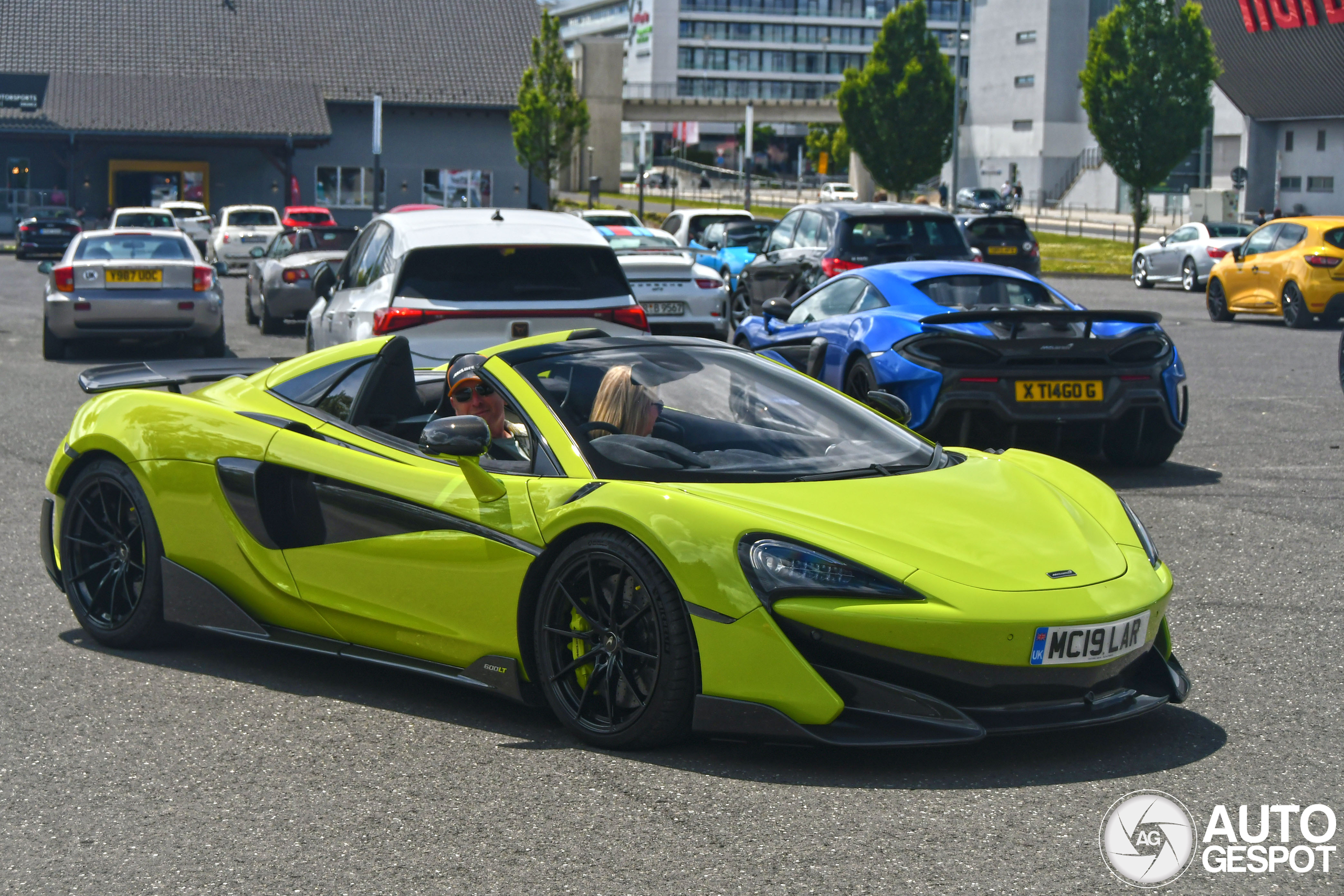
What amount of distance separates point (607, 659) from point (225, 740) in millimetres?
1239

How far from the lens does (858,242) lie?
1812cm

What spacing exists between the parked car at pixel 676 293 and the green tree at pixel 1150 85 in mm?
29442

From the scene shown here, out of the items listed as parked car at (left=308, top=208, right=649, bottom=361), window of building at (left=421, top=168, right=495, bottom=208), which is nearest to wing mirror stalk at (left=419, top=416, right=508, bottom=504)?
parked car at (left=308, top=208, right=649, bottom=361)

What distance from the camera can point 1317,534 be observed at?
322 inches

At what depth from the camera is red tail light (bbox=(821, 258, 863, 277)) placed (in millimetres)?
17906

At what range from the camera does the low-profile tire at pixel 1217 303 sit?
2402 cm

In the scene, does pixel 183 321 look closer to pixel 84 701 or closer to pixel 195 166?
pixel 84 701

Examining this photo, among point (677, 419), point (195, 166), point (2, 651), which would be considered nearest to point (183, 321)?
point (2, 651)

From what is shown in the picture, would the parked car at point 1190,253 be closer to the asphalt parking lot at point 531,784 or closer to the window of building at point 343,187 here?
the asphalt parking lot at point 531,784

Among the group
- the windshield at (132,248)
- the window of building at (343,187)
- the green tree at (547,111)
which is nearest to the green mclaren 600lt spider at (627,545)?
the windshield at (132,248)

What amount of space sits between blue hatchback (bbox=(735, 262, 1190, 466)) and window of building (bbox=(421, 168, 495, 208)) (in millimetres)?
49532

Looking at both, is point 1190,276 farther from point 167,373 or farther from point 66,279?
point 167,373

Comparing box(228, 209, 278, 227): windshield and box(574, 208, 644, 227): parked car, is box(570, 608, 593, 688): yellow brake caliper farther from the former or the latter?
box(228, 209, 278, 227): windshield

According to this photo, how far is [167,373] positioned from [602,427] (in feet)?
7.87
